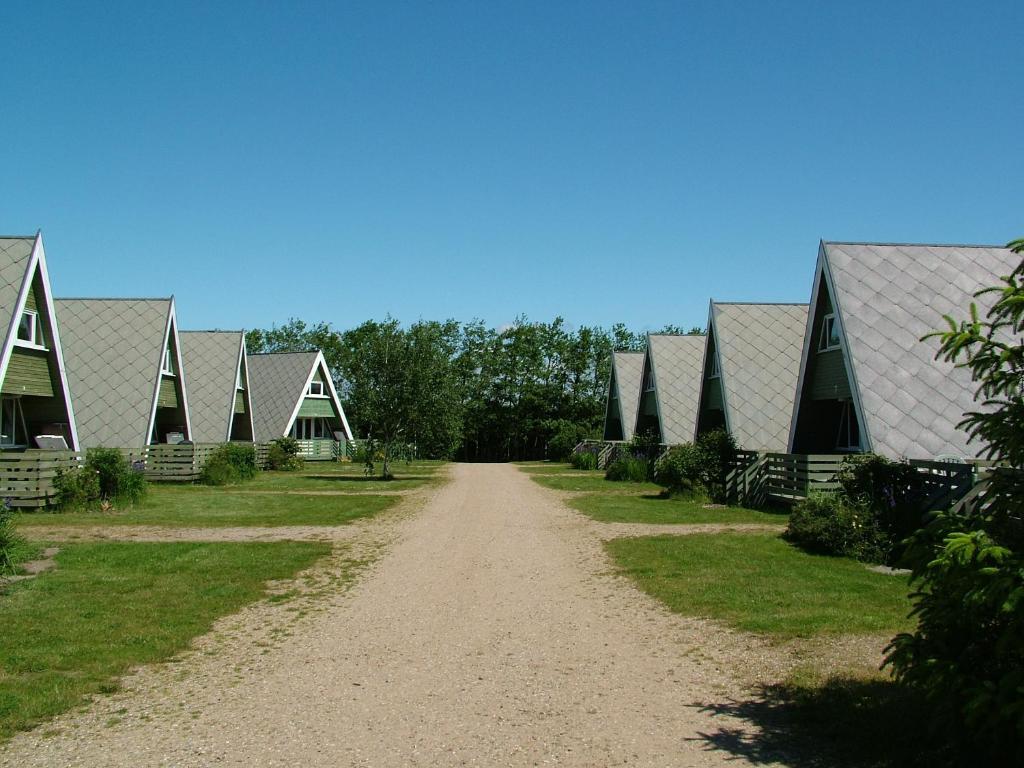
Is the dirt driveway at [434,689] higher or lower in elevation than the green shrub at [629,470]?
lower

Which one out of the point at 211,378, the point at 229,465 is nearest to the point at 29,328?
the point at 229,465

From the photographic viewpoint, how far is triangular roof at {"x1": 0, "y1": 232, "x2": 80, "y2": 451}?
2116 cm

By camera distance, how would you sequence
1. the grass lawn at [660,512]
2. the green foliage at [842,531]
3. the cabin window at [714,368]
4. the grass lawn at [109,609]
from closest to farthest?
the grass lawn at [109,609]
the green foliage at [842,531]
the grass lawn at [660,512]
the cabin window at [714,368]

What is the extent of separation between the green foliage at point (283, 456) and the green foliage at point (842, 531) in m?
31.2

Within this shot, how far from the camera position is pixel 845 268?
2175 cm

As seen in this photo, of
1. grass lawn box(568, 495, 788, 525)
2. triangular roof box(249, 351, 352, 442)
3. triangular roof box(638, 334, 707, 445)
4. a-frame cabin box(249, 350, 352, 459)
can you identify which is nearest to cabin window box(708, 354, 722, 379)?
triangular roof box(638, 334, 707, 445)

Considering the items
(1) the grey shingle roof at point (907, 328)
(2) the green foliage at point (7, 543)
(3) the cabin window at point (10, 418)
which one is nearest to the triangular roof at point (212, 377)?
(3) the cabin window at point (10, 418)

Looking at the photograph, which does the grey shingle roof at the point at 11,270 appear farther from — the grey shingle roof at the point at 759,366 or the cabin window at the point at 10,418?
the grey shingle roof at the point at 759,366

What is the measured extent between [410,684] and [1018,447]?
15.4 feet

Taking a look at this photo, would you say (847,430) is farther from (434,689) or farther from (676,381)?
(434,689)

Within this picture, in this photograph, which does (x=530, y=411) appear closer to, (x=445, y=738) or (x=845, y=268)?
(x=845, y=268)

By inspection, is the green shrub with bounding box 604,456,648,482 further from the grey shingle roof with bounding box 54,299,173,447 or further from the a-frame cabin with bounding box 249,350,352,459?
the a-frame cabin with bounding box 249,350,352,459

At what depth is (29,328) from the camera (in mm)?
23344

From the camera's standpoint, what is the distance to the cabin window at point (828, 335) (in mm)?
21914
